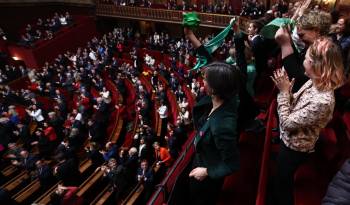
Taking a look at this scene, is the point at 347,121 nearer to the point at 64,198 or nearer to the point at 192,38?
the point at 192,38

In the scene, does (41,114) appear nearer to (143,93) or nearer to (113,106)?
(113,106)

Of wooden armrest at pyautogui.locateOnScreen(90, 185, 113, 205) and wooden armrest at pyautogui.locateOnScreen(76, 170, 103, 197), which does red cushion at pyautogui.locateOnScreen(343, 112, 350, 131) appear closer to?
wooden armrest at pyautogui.locateOnScreen(90, 185, 113, 205)

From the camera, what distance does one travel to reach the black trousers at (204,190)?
5.48 ft

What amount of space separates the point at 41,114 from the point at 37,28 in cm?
735

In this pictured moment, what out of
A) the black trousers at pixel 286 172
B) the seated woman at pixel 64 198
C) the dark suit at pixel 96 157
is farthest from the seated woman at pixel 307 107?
the dark suit at pixel 96 157

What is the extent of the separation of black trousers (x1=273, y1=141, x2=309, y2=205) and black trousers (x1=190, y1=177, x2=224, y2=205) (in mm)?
340

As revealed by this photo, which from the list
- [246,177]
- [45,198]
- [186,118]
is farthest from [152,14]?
[246,177]

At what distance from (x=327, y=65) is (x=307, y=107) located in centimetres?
21

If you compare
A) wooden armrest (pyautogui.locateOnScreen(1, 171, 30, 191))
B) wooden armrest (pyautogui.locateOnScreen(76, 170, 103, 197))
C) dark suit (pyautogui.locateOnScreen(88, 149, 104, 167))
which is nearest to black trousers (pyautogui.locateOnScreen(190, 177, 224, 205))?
wooden armrest (pyautogui.locateOnScreen(76, 170, 103, 197))

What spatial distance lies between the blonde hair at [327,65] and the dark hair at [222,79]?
38 centimetres

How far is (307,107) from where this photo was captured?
4.55 ft

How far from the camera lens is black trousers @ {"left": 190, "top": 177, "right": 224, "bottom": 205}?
1.67 metres

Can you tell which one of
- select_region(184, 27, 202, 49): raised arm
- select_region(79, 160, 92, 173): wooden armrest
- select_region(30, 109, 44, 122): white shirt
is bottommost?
select_region(79, 160, 92, 173): wooden armrest

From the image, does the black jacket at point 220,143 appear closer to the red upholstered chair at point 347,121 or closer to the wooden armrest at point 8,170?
the red upholstered chair at point 347,121
